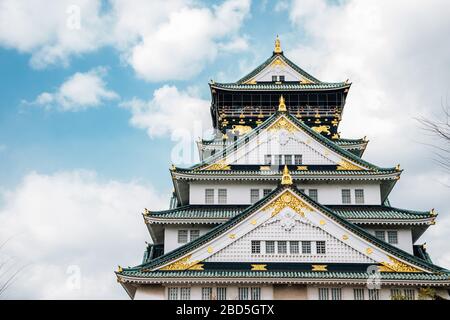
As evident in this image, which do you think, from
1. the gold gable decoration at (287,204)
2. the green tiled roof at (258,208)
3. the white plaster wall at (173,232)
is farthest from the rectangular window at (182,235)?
the gold gable decoration at (287,204)

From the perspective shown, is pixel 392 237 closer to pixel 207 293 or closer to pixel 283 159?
pixel 283 159

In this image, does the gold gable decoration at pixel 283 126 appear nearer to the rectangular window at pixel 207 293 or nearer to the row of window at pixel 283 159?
the row of window at pixel 283 159

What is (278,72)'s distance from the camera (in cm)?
5488

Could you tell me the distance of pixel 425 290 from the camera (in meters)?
32.2

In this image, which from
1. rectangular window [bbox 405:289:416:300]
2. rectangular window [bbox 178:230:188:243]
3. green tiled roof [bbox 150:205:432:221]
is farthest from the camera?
rectangular window [bbox 178:230:188:243]

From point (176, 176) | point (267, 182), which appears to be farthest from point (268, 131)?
point (176, 176)

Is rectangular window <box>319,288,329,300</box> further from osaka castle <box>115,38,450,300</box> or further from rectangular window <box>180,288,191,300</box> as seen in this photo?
rectangular window <box>180,288,191,300</box>

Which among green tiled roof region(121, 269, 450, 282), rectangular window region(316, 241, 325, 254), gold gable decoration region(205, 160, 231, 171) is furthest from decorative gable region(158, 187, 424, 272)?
gold gable decoration region(205, 160, 231, 171)

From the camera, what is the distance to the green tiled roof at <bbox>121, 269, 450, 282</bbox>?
34.2 metres

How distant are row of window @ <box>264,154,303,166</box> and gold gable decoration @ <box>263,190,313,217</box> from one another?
294 inches

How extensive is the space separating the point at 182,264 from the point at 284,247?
241 inches
